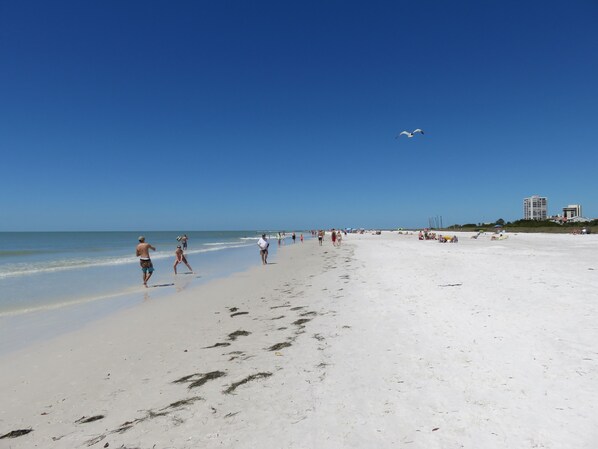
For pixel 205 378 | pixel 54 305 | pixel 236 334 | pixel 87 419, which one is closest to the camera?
pixel 87 419

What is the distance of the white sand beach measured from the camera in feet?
10.1

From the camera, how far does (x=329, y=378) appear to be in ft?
13.7

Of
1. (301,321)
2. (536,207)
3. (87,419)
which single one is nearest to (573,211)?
(536,207)

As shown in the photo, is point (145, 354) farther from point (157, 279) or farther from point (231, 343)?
point (157, 279)

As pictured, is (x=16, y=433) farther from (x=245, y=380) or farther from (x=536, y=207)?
(x=536, y=207)

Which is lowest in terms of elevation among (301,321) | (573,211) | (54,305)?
(54,305)

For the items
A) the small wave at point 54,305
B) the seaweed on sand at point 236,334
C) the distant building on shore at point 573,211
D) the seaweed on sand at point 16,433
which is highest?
the distant building on shore at point 573,211

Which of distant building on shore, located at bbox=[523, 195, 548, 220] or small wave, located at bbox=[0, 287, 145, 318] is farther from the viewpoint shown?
distant building on shore, located at bbox=[523, 195, 548, 220]

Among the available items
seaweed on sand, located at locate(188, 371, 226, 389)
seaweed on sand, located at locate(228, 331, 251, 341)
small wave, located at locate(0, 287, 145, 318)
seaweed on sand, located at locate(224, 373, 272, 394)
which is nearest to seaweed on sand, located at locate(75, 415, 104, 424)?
seaweed on sand, located at locate(188, 371, 226, 389)

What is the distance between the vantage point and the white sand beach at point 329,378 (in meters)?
3.09

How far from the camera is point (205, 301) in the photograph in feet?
33.2

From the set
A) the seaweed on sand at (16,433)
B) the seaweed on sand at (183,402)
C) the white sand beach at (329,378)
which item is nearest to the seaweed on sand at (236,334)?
the white sand beach at (329,378)

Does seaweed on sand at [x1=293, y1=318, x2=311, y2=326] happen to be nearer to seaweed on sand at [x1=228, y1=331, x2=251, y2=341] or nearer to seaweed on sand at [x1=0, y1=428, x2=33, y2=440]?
seaweed on sand at [x1=228, y1=331, x2=251, y2=341]

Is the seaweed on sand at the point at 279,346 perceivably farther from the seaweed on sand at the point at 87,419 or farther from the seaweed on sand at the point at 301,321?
the seaweed on sand at the point at 87,419
